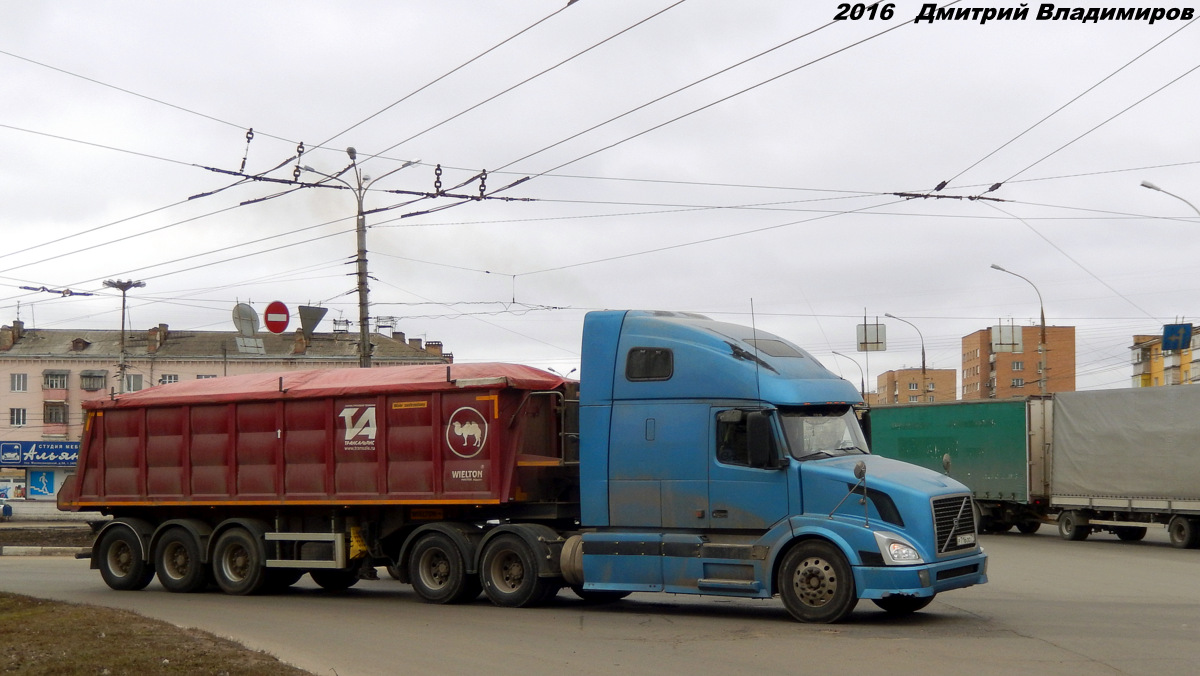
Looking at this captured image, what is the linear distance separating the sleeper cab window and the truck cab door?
34.9 inches

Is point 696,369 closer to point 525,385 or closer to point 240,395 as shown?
point 525,385

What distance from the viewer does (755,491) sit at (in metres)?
13.4

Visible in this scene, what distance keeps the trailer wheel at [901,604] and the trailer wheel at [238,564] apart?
8.88 m

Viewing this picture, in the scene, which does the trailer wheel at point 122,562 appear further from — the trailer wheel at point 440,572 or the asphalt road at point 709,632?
the trailer wheel at point 440,572

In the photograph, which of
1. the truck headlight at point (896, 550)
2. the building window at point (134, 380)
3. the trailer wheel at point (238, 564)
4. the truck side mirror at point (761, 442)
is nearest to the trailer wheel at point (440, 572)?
Result: the trailer wheel at point (238, 564)

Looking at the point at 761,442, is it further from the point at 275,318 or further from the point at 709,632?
the point at 275,318

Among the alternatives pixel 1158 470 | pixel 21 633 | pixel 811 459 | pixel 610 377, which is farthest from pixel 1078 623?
pixel 1158 470

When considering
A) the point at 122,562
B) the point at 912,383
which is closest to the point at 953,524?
the point at 122,562

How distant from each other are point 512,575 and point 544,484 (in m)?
1.23

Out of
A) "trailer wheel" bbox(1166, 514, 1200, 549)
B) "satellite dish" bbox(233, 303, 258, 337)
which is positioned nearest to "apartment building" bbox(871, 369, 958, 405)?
"trailer wheel" bbox(1166, 514, 1200, 549)

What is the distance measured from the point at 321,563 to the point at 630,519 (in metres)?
4.94

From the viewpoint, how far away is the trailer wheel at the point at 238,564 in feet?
56.1

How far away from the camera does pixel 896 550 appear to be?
1241 cm

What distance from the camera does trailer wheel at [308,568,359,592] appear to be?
18.0 metres
